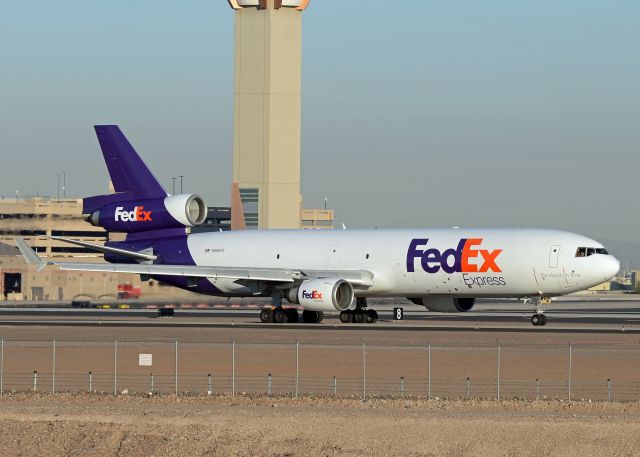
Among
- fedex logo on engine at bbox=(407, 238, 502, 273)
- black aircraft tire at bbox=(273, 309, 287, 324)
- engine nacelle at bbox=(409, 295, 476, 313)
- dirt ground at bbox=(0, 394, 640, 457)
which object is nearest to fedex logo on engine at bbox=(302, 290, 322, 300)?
black aircraft tire at bbox=(273, 309, 287, 324)

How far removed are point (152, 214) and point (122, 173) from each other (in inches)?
144

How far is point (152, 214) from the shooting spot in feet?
263

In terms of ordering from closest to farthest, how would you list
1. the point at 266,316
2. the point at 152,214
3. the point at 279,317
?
the point at 279,317 → the point at 266,316 → the point at 152,214

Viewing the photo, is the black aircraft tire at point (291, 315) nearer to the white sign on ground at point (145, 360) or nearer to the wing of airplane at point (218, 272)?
the wing of airplane at point (218, 272)

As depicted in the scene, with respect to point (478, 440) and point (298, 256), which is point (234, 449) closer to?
point (478, 440)

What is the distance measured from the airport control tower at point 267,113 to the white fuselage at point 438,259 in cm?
9263

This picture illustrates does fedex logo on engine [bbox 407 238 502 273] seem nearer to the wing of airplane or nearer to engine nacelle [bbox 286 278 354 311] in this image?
the wing of airplane

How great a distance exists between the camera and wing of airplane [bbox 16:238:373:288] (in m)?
72.8

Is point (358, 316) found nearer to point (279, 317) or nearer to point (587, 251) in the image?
point (279, 317)

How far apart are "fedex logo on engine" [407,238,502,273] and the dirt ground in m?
34.3

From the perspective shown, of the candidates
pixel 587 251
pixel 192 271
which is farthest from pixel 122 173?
pixel 587 251

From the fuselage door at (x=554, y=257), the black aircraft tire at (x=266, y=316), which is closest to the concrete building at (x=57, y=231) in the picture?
the black aircraft tire at (x=266, y=316)

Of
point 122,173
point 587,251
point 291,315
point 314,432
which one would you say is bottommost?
point 291,315

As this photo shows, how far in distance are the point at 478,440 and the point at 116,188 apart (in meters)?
53.7
